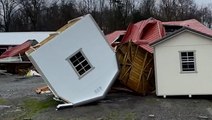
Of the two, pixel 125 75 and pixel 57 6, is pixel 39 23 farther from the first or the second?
pixel 125 75

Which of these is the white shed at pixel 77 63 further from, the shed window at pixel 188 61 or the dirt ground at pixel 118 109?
the shed window at pixel 188 61

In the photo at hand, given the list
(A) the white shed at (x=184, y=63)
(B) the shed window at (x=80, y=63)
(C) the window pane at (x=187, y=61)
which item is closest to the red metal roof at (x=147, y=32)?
(A) the white shed at (x=184, y=63)

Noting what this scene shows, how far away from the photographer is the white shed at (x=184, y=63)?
1802 centimetres

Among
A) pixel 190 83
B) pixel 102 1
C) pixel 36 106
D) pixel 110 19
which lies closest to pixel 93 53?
pixel 36 106

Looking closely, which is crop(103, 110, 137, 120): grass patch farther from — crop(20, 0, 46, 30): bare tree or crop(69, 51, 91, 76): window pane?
crop(20, 0, 46, 30): bare tree

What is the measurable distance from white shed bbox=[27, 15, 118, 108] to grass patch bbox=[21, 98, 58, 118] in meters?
0.91

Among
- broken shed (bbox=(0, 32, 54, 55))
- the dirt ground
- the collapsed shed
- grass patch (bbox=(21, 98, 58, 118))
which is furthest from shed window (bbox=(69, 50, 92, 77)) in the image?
broken shed (bbox=(0, 32, 54, 55))

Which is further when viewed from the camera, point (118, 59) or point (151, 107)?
point (118, 59)

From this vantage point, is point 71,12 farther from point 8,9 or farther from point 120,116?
point 120,116

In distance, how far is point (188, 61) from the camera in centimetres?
1816

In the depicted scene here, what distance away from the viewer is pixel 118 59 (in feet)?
65.1

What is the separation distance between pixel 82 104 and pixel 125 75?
11.0ft

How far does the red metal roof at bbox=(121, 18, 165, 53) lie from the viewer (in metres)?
20.3

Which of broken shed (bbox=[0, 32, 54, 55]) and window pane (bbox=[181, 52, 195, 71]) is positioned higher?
window pane (bbox=[181, 52, 195, 71])
